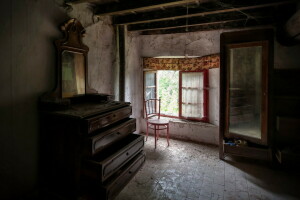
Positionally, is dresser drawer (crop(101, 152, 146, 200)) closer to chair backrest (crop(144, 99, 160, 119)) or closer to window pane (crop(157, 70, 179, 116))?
chair backrest (crop(144, 99, 160, 119))

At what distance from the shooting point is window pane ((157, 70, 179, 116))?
486 centimetres

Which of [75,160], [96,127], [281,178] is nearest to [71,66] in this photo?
[96,127]

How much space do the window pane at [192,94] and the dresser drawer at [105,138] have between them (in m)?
2.12

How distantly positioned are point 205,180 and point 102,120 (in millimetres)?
1656

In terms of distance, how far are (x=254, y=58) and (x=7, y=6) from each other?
3.25m

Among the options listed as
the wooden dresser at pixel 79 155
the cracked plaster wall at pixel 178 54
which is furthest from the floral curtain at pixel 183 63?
the wooden dresser at pixel 79 155

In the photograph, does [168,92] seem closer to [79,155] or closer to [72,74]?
[72,74]

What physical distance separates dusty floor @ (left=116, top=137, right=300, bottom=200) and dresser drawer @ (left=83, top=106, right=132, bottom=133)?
93cm

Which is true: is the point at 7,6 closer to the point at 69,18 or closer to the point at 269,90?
the point at 69,18

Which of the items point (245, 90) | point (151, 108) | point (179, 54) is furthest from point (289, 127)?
point (151, 108)

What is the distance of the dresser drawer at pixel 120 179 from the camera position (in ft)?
5.51

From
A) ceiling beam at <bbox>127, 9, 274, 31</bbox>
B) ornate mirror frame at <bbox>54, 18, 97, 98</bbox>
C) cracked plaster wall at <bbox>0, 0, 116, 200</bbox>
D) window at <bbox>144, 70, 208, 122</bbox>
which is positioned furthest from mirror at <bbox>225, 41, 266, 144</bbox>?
cracked plaster wall at <bbox>0, 0, 116, 200</bbox>

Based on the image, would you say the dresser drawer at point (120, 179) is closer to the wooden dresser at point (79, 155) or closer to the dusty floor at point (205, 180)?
the wooden dresser at point (79, 155)

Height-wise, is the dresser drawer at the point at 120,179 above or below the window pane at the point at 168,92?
below
